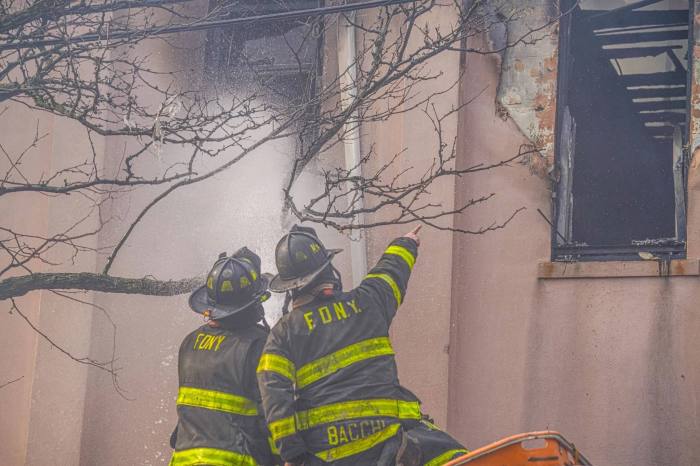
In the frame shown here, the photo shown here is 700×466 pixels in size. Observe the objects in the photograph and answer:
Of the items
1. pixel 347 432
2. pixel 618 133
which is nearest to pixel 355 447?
pixel 347 432

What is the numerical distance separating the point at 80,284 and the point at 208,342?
1.07 m

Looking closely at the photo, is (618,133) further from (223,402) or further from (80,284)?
(80,284)

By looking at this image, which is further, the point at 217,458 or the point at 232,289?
the point at 232,289

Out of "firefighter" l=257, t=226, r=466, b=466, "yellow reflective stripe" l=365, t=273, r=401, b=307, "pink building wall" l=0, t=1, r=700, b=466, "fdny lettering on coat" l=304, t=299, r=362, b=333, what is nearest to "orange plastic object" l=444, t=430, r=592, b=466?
"firefighter" l=257, t=226, r=466, b=466

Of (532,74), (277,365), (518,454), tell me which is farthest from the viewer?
(532,74)

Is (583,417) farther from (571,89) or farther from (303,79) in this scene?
(303,79)

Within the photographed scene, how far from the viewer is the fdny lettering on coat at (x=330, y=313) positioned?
4.41 metres

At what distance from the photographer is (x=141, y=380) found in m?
7.54

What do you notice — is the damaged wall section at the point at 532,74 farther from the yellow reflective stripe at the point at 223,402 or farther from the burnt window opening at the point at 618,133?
the yellow reflective stripe at the point at 223,402

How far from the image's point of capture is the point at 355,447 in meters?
4.32

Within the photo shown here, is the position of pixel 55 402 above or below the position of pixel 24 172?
below

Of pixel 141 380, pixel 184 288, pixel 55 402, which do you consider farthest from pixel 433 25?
pixel 55 402

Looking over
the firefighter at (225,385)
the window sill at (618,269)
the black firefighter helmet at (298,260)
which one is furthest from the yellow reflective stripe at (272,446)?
the window sill at (618,269)

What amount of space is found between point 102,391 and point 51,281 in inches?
103
